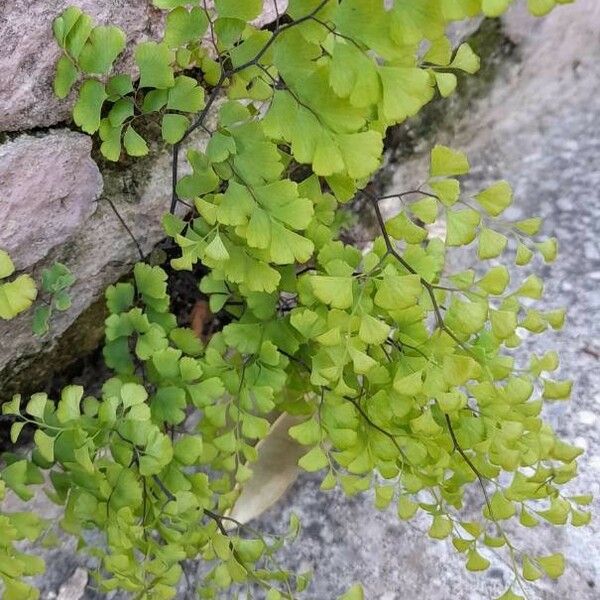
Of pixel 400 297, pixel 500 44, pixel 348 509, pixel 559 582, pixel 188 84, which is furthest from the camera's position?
pixel 500 44

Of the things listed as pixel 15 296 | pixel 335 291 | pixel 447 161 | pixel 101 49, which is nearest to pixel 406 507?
pixel 335 291

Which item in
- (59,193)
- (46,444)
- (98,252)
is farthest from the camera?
(98,252)

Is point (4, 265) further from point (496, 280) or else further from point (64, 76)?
point (496, 280)

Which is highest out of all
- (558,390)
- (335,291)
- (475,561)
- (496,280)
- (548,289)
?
(335,291)

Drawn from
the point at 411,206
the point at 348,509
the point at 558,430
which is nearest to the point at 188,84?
the point at 411,206

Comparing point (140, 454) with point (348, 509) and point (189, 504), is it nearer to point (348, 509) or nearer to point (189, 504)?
point (189, 504)

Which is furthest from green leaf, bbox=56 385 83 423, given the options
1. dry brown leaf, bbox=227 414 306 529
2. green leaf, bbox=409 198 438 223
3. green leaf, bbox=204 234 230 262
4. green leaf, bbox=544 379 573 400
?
green leaf, bbox=544 379 573 400
